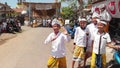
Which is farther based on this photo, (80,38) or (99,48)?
(80,38)

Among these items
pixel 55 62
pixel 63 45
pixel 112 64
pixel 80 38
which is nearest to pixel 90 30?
pixel 80 38

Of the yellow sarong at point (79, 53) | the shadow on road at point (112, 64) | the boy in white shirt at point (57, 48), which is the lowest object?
the shadow on road at point (112, 64)

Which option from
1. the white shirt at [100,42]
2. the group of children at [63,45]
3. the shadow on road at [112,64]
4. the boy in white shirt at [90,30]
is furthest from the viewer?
the shadow on road at [112,64]

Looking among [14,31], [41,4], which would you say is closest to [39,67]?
[14,31]

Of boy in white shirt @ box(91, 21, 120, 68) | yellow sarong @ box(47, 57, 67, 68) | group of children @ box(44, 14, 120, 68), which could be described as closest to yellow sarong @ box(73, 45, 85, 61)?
group of children @ box(44, 14, 120, 68)

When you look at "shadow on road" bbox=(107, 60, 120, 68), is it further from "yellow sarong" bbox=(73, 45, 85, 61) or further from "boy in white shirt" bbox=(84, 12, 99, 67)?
"yellow sarong" bbox=(73, 45, 85, 61)

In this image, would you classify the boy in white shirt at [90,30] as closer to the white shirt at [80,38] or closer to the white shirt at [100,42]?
the white shirt at [80,38]

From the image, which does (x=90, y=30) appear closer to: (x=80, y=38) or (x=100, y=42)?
(x=80, y=38)

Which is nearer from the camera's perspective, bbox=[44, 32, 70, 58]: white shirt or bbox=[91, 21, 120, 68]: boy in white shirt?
bbox=[44, 32, 70, 58]: white shirt

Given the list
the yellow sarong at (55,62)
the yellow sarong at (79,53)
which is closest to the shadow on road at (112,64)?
the yellow sarong at (79,53)

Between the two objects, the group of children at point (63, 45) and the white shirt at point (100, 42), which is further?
the white shirt at point (100, 42)

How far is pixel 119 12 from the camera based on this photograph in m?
15.2

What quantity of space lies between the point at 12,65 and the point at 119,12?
651 cm

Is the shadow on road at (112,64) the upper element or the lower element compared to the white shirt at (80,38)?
lower
